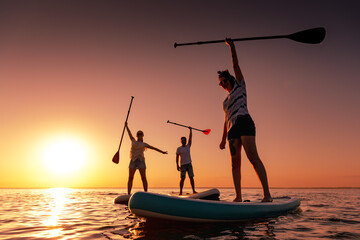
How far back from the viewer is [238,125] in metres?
4.79

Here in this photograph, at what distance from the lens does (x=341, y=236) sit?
3346 millimetres

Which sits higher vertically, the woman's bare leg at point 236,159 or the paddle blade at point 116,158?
the paddle blade at point 116,158

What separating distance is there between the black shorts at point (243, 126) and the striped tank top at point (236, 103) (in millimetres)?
75

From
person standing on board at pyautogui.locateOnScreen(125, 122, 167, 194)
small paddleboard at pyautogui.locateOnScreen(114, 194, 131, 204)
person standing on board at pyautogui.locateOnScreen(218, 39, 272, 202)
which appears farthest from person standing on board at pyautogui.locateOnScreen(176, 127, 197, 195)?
person standing on board at pyautogui.locateOnScreen(218, 39, 272, 202)

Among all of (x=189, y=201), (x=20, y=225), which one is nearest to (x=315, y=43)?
(x=189, y=201)

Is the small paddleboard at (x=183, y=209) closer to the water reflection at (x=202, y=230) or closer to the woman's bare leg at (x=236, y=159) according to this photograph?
the water reflection at (x=202, y=230)

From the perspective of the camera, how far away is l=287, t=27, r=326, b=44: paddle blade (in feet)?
18.3

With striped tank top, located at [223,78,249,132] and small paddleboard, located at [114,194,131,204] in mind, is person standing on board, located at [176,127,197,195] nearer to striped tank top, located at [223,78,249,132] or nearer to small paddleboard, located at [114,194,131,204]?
small paddleboard, located at [114,194,131,204]

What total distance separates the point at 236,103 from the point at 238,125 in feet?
1.32

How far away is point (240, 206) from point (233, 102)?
190cm

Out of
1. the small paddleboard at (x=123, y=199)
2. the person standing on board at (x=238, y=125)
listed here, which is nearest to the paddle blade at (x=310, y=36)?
the person standing on board at (x=238, y=125)

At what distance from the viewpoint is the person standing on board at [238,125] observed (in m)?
4.71

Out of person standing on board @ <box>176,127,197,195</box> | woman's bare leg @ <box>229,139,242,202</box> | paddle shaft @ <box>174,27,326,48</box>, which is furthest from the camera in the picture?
person standing on board @ <box>176,127,197,195</box>

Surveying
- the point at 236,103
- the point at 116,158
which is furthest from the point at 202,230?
the point at 116,158
